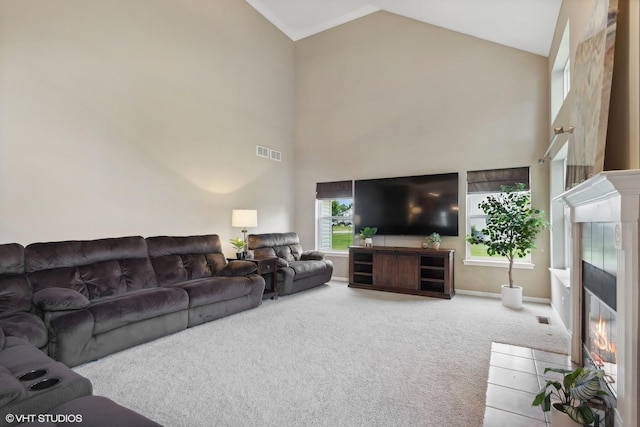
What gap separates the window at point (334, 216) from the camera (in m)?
6.50

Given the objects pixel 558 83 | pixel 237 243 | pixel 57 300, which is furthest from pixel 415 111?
pixel 57 300

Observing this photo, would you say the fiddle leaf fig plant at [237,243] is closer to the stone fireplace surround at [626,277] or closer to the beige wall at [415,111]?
the beige wall at [415,111]

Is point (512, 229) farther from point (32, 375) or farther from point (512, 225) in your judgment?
point (32, 375)

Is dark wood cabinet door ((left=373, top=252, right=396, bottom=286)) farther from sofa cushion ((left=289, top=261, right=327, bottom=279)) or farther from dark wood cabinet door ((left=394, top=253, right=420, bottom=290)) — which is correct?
sofa cushion ((left=289, top=261, right=327, bottom=279))

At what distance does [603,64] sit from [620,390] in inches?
73.1

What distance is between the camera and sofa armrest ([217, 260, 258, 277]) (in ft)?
14.3

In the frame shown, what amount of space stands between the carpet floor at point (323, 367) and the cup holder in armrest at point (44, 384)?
654 mm

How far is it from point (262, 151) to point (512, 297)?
4794 mm

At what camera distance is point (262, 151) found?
620 centimetres

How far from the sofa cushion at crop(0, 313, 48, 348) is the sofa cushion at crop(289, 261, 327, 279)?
10.5 ft

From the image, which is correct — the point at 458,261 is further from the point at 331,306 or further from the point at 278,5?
the point at 278,5

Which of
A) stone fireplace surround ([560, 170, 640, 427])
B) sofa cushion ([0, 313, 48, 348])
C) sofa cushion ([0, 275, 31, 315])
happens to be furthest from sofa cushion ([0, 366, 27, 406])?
stone fireplace surround ([560, 170, 640, 427])

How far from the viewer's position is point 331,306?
4.49m

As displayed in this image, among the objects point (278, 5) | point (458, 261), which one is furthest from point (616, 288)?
point (278, 5)
